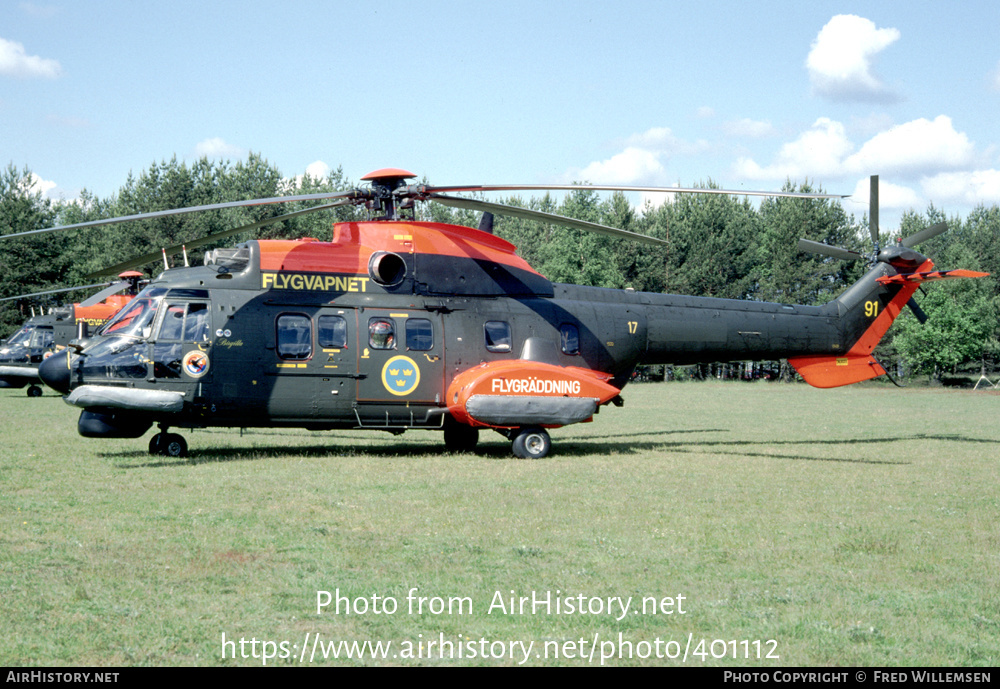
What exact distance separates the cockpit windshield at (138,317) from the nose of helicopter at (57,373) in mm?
842

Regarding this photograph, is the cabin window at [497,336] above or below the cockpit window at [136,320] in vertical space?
below

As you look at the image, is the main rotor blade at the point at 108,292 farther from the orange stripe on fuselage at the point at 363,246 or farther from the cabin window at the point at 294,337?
the cabin window at the point at 294,337

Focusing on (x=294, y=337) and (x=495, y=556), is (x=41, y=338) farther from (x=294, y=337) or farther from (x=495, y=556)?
(x=495, y=556)

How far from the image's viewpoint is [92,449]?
57.1ft

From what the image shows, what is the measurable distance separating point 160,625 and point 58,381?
10.3 metres

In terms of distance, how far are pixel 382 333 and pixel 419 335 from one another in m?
0.73

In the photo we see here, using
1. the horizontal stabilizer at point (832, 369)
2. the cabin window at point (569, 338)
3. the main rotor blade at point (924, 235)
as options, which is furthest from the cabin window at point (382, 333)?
the main rotor blade at point (924, 235)

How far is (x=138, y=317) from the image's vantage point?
1562 cm

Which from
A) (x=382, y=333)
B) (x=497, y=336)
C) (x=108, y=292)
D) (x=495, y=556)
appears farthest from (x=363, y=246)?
(x=108, y=292)

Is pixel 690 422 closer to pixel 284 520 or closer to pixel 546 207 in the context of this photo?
pixel 284 520

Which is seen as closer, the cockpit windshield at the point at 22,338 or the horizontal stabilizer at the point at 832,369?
the horizontal stabilizer at the point at 832,369

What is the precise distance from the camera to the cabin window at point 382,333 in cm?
1670

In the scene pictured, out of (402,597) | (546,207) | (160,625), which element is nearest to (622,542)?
(402,597)
